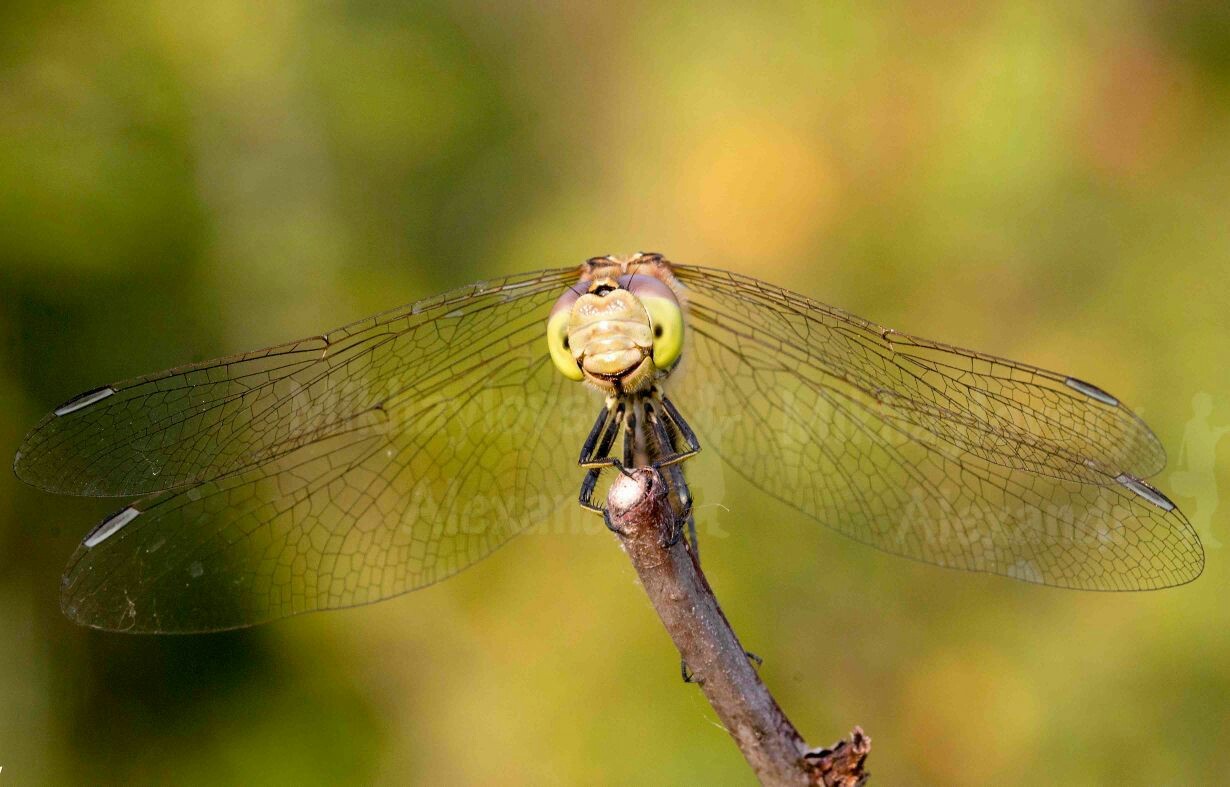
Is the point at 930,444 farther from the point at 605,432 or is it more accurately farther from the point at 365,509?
the point at 365,509

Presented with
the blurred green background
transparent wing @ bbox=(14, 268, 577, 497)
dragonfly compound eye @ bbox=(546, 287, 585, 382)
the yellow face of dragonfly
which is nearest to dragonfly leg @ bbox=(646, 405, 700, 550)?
the yellow face of dragonfly

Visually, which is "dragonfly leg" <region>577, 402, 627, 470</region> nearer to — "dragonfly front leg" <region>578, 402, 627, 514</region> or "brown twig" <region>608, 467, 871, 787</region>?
"dragonfly front leg" <region>578, 402, 627, 514</region>

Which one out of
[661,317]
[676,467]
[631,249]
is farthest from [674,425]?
[631,249]

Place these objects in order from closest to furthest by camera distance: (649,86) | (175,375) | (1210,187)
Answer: (175,375) < (1210,187) < (649,86)

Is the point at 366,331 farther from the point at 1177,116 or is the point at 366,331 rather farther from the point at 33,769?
the point at 1177,116

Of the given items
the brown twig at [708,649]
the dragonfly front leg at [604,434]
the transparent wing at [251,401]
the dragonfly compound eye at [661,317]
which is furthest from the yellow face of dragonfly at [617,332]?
the brown twig at [708,649]

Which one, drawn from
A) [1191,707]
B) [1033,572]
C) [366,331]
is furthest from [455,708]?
[1191,707]
